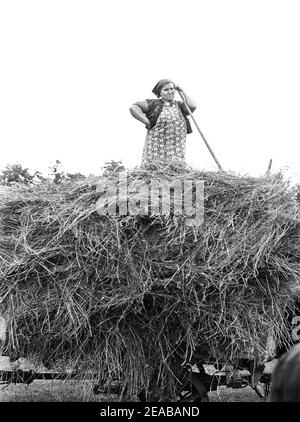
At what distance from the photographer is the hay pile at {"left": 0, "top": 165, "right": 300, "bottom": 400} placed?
12.1 feet

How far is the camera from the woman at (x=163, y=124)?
5.25 meters

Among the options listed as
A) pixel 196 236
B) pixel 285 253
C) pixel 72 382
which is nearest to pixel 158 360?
pixel 72 382

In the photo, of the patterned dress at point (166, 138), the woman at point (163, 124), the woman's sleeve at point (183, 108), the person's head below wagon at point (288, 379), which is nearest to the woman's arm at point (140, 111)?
the woman at point (163, 124)

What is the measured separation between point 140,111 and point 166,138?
34cm

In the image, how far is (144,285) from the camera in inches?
141

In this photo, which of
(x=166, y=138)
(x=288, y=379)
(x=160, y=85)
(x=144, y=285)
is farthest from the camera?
(x=160, y=85)

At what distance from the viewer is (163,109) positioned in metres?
5.33

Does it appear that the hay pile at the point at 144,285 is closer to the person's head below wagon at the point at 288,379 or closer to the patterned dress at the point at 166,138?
the patterned dress at the point at 166,138

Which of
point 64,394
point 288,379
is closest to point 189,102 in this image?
point 64,394

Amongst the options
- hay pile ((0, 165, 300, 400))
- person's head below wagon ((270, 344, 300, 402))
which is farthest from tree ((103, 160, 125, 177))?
person's head below wagon ((270, 344, 300, 402))

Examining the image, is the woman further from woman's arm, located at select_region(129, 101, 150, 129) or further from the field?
the field

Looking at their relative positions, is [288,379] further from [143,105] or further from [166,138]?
[143,105]
